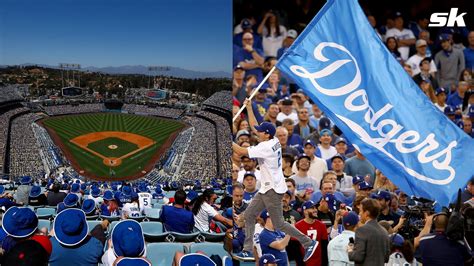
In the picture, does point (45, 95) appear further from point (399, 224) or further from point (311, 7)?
point (311, 7)

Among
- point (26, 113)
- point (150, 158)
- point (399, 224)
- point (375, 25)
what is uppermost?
point (375, 25)

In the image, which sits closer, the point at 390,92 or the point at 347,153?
the point at 390,92

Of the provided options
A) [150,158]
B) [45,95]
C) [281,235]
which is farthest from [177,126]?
[281,235]

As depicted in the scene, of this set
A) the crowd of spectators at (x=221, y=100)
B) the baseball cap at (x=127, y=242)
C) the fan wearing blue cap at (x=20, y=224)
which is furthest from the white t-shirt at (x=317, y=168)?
the baseball cap at (x=127, y=242)

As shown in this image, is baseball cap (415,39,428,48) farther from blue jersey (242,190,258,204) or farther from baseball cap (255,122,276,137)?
baseball cap (255,122,276,137)

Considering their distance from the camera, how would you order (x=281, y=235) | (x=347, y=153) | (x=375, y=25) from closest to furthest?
(x=281, y=235) < (x=347, y=153) < (x=375, y=25)

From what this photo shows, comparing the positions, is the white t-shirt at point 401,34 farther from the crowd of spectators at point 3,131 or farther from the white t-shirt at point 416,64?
the crowd of spectators at point 3,131

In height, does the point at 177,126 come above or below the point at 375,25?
below

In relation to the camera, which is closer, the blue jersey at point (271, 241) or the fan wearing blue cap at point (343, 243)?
the fan wearing blue cap at point (343, 243)
